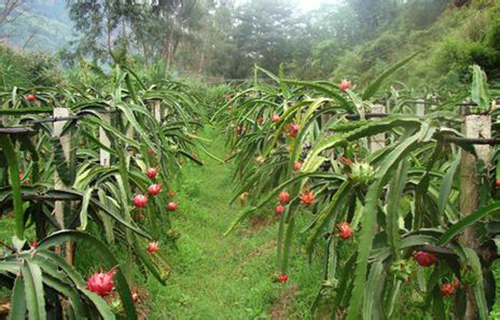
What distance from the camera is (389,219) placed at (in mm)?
939

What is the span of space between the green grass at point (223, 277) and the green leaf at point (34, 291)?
1231 mm

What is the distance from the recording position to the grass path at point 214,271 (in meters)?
2.29

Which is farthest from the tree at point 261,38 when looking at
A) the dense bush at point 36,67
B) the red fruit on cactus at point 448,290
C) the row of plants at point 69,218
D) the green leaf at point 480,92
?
the red fruit on cactus at point 448,290

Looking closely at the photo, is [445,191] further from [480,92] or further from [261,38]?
[261,38]

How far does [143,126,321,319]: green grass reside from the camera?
2.25 metres

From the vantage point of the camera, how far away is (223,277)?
8.83ft

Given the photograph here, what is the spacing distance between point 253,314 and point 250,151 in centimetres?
175

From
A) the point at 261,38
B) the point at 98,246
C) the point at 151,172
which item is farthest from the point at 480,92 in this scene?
the point at 261,38

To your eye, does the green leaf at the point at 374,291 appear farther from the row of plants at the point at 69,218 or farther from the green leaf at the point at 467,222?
the row of plants at the point at 69,218

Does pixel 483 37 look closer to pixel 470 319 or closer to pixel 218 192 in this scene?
pixel 218 192

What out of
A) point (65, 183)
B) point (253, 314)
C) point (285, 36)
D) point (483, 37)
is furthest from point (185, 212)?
point (285, 36)

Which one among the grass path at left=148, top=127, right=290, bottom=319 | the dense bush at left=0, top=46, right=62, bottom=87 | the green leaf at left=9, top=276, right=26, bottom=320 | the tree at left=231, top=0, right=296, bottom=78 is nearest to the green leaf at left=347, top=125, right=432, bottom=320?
the green leaf at left=9, top=276, right=26, bottom=320

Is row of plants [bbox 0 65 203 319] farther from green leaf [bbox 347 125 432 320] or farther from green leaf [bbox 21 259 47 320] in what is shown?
green leaf [bbox 347 125 432 320]

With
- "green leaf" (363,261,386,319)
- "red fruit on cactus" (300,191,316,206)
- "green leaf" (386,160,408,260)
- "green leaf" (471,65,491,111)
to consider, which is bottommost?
"green leaf" (363,261,386,319)
